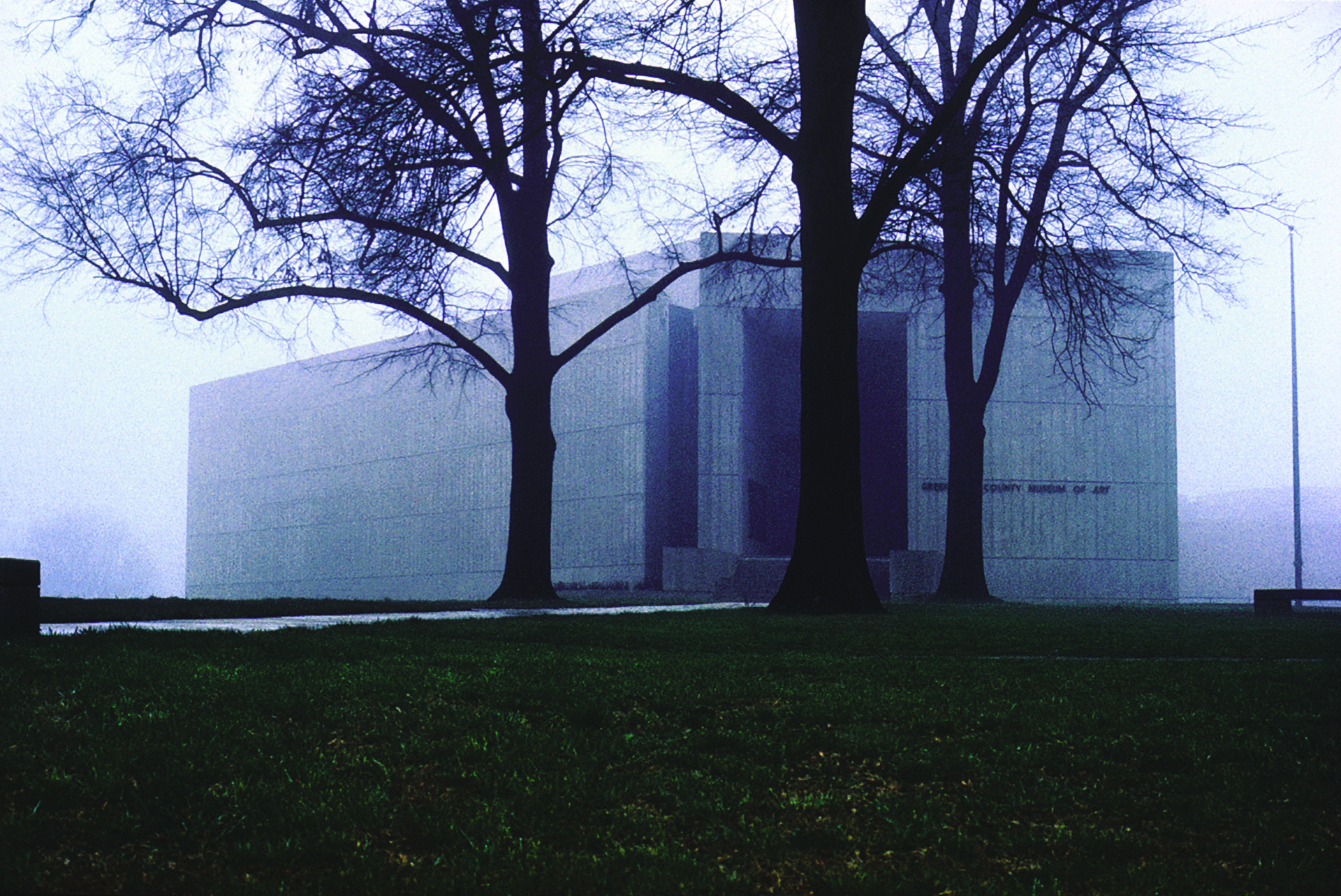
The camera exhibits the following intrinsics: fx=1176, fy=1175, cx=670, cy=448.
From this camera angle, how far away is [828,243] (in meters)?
15.7

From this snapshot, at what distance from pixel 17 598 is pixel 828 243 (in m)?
10.6

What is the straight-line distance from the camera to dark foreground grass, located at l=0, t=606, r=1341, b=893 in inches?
164

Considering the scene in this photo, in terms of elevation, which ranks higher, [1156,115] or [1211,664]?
[1156,115]

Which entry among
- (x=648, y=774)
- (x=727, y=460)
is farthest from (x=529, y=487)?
(x=727, y=460)

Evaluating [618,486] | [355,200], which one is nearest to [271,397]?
[618,486]

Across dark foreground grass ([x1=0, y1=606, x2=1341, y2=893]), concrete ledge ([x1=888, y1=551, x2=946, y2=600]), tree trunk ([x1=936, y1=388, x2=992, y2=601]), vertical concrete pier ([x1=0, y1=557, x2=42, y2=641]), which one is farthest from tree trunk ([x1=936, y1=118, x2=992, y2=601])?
vertical concrete pier ([x1=0, y1=557, x2=42, y2=641])

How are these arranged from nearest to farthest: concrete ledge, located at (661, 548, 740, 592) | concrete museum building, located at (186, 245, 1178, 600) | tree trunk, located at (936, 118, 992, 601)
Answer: tree trunk, located at (936, 118, 992, 601) < concrete ledge, located at (661, 548, 740, 592) < concrete museum building, located at (186, 245, 1178, 600)

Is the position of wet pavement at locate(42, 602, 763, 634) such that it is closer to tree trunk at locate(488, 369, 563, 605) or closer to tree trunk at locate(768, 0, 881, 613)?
tree trunk at locate(768, 0, 881, 613)

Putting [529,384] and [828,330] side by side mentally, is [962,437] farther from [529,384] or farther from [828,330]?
[828,330]

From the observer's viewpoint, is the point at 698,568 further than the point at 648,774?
Yes

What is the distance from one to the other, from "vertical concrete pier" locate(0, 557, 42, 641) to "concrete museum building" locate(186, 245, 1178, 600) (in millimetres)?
22295

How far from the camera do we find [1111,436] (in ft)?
135

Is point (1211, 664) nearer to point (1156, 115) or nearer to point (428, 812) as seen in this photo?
point (428, 812)

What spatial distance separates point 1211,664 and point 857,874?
6010 millimetres
